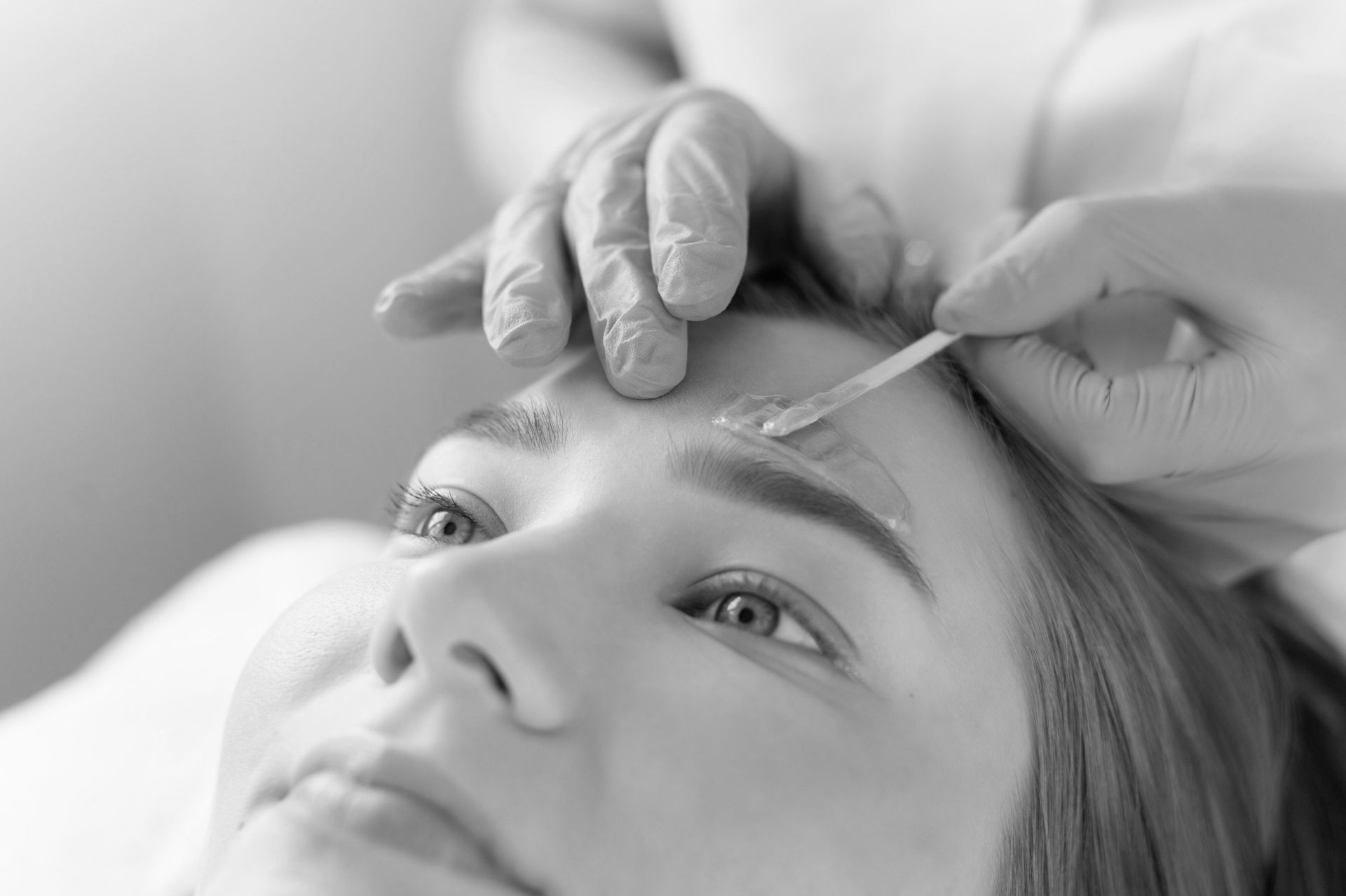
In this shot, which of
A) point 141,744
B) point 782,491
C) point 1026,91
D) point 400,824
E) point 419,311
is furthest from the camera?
point 141,744

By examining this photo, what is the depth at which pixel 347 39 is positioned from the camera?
2.41m

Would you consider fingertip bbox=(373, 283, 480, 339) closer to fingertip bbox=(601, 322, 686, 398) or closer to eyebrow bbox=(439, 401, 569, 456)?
eyebrow bbox=(439, 401, 569, 456)

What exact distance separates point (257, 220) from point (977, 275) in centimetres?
171

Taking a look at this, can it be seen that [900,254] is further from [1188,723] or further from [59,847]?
[59,847]

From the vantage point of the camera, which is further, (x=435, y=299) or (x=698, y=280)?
(x=435, y=299)

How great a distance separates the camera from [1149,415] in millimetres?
1081

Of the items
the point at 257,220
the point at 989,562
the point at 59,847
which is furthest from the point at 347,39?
the point at 989,562

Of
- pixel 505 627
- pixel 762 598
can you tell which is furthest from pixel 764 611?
pixel 505 627

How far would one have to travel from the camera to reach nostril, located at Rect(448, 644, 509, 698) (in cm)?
83

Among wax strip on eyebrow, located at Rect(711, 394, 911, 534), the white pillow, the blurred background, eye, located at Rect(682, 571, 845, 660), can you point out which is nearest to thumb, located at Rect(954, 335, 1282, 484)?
wax strip on eyebrow, located at Rect(711, 394, 911, 534)

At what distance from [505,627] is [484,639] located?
2 centimetres

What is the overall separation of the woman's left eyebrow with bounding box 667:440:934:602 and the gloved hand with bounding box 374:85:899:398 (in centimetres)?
9

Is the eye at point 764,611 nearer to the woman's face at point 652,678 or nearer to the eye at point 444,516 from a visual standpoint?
the woman's face at point 652,678

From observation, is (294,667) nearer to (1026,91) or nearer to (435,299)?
(435,299)
